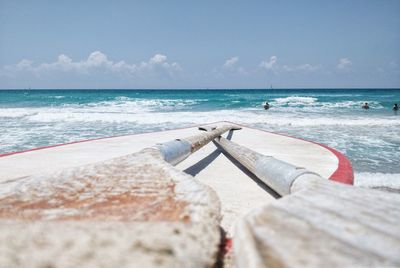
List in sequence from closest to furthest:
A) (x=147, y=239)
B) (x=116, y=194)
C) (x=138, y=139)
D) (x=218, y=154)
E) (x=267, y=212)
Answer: (x=147, y=239), (x=267, y=212), (x=116, y=194), (x=218, y=154), (x=138, y=139)

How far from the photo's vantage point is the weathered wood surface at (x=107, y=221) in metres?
0.67

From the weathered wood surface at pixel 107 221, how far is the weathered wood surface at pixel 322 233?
0.42 ft

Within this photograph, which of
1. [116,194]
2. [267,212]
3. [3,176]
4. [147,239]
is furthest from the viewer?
[3,176]

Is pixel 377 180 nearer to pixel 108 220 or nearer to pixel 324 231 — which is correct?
pixel 324 231

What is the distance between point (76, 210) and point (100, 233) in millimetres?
220

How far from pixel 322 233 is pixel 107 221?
62 cm

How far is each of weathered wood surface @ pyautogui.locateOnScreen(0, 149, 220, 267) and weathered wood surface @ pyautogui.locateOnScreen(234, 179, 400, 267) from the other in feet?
0.42

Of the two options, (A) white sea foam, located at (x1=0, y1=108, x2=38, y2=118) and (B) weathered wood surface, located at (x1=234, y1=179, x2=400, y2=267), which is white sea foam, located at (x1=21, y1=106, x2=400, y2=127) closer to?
(A) white sea foam, located at (x1=0, y1=108, x2=38, y2=118)

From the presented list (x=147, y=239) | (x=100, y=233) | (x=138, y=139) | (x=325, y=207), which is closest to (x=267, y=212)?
(x=325, y=207)

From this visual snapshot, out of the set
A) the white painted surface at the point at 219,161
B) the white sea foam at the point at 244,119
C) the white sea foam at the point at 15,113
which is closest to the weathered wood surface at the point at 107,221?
the white painted surface at the point at 219,161

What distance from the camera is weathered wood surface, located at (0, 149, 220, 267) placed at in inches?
26.3

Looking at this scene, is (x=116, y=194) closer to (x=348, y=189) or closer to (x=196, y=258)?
(x=196, y=258)

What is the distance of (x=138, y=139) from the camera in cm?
434

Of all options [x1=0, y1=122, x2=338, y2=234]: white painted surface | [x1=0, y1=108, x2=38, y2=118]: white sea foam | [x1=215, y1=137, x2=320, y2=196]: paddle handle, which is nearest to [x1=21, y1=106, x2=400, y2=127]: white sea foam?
[x1=0, y1=108, x2=38, y2=118]: white sea foam
